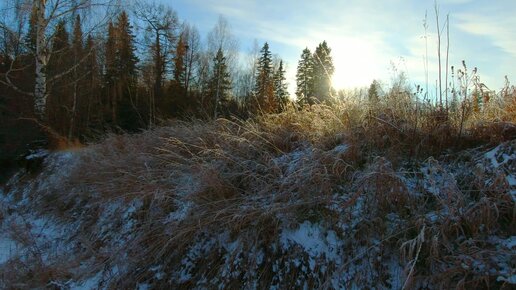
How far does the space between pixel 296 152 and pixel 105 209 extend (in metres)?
2.75

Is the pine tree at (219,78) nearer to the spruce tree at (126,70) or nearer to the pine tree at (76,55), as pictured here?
A: the spruce tree at (126,70)

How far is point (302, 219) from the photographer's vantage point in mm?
3238

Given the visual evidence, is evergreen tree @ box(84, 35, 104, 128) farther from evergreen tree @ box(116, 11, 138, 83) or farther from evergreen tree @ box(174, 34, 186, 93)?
evergreen tree @ box(174, 34, 186, 93)

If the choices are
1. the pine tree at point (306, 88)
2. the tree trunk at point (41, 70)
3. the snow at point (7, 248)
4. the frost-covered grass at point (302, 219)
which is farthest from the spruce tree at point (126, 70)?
the frost-covered grass at point (302, 219)

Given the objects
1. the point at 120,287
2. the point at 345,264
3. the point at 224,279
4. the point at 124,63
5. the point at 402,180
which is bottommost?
the point at 120,287

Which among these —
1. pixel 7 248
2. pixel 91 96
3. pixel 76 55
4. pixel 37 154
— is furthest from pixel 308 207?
pixel 91 96

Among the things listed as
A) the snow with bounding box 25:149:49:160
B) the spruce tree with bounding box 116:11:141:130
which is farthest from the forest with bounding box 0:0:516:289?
the spruce tree with bounding box 116:11:141:130

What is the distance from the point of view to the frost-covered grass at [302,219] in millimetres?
2617

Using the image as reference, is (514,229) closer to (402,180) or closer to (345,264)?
(402,180)

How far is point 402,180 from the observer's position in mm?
3184

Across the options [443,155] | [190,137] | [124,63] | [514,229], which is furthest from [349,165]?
→ [124,63]

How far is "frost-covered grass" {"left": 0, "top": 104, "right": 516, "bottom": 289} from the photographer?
2617mm

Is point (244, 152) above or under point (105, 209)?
above

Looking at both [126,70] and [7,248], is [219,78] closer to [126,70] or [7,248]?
[126,70]
